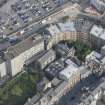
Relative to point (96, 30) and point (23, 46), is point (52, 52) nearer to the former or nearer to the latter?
point (23, 46)

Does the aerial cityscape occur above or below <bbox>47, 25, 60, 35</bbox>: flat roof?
below

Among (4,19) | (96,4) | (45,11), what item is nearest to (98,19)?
(96,4)

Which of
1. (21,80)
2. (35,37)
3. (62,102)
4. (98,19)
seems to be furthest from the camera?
(98,19)

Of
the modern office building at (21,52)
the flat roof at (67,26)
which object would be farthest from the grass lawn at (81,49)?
the modern office building at (21,52)

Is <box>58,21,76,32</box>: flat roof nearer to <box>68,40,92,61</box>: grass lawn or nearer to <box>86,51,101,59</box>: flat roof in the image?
<box>68,40,92,61</box>: grass lawn

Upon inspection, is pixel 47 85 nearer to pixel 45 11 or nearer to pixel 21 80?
pixel 21 80

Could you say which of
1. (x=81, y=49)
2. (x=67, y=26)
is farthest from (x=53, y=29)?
(x=81, y=49)

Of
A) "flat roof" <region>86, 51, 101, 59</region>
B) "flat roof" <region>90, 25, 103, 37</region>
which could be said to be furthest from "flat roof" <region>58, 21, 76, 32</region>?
"flat roof" <region>86, 51, 101, 59</region>

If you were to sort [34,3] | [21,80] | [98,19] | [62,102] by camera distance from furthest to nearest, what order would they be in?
1. [34,3]
2. [98,19]
3. [21,80]
4. [62,102]

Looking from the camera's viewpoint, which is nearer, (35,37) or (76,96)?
(76,96)

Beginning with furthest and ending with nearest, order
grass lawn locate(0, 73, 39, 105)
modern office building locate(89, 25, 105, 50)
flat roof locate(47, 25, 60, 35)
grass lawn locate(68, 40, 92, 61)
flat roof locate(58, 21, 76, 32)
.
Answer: flat roof locate(58, 21, 76, 32), flat roof locate(47, 25, 60, 35), modern office building locate(89, 25, 105, 50), grass lawn locate(68, 40, 92, 61), grass lawn locate(0, 73, 39, 105)
